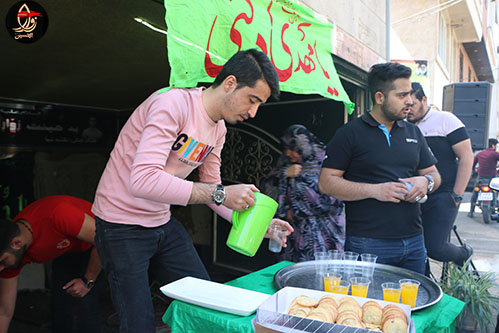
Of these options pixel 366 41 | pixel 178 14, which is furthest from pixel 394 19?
pixel 178 14

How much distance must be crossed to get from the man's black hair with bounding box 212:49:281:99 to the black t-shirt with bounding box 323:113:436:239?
0.92 metres

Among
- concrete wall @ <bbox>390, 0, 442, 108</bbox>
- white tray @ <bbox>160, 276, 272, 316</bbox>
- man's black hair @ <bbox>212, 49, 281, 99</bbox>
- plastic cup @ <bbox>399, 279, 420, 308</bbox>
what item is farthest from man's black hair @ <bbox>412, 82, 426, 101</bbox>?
concrete wall @ <bbox>390, 0, 442, 108</bbox>

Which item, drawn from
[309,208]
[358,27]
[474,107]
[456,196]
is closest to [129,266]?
[309,208]

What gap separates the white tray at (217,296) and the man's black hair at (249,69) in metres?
0.82

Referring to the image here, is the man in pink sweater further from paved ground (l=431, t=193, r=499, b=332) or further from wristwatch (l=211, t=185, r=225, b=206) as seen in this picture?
paved ground (l=431, t=193, r=499, b=332)

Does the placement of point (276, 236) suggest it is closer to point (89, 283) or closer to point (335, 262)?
point (335, 262)

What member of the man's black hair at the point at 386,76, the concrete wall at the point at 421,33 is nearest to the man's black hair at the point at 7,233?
the man's black hair at the point at 386,76

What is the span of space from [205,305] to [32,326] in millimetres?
3308

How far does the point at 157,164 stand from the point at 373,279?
1042 mm

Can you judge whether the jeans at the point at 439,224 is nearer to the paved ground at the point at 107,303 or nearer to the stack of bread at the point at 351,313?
the paved ground at the point at 107,303

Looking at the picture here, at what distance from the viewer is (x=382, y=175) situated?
2.39 metres

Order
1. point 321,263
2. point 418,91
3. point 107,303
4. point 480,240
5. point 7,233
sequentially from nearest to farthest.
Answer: point 321,263 < point 7,233 < point 418,91 < point 107,303 < point 480,240

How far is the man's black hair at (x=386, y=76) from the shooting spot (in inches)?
97.3

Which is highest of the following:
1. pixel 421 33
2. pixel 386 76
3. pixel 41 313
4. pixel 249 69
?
pixel 421 33
